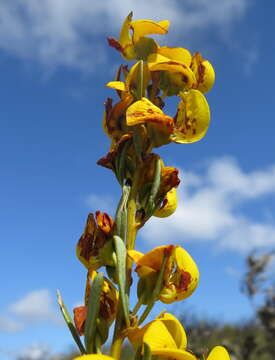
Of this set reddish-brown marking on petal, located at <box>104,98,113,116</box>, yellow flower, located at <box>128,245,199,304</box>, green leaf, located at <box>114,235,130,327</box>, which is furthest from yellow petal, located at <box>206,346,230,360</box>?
reddish-brown marking on petal, located at <box>104,98,113,116</box>

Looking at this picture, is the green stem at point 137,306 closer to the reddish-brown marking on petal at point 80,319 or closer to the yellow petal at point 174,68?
the reddish-brown marking on petal at point 80,319

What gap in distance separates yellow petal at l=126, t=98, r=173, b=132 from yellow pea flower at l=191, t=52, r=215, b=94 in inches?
14.4

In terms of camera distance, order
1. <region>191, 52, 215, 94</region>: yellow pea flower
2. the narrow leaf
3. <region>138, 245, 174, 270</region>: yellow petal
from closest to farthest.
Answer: the narrow leaf < <region>138, 245, 174, 270</region>: yellow petal < <region>191, 52, 215, 94</region>: yellow pea flower

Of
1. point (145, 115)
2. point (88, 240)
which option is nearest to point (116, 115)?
point (145, 115)

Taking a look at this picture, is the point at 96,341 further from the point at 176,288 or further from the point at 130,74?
the point at 130,74

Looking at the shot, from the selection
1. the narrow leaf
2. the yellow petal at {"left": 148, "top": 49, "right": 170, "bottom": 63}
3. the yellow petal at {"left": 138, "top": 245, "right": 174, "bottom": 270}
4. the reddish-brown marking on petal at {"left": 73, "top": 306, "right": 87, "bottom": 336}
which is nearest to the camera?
the narrow leaf

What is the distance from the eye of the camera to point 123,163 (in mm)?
2033

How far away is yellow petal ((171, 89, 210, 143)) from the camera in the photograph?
2.12 meters

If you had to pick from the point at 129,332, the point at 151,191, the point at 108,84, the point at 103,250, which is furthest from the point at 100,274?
the point at 108,84

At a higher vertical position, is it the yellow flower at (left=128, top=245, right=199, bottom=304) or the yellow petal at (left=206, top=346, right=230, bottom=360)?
the yellow flower at (left=128, top=245, right=199, bottom=304)

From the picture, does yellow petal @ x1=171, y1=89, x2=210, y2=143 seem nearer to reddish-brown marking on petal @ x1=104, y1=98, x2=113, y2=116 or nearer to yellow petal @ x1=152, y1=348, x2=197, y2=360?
reddish-brown marking on petal @ x1=104, y1=98, x2=113, y2=116

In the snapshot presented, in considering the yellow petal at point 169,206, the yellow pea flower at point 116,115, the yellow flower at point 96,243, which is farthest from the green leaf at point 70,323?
the yellow pea flower at point 116,115

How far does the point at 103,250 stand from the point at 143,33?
39.4 inches

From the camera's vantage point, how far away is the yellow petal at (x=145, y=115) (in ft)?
6.38
